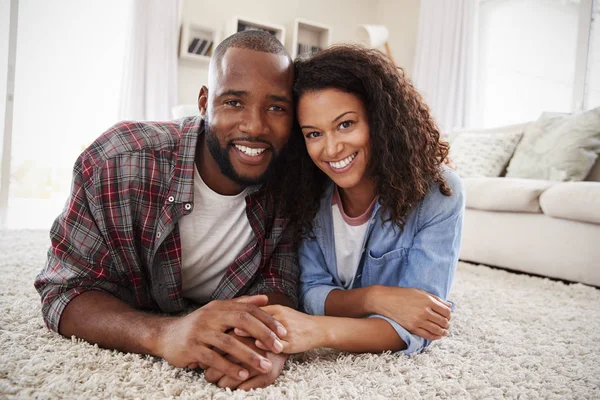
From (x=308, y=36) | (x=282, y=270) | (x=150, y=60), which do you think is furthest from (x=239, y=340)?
(x=308, y=36)

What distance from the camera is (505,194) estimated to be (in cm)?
224

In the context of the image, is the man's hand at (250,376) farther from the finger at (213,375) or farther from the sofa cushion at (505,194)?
the sofa cushion at (505,194)

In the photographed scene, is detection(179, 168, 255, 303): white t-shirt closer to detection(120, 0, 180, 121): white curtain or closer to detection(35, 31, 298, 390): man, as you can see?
detection(35, 31, 298, 390): man

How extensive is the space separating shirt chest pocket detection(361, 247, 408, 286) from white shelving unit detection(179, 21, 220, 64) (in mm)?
3420

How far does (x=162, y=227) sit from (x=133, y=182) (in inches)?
5.2

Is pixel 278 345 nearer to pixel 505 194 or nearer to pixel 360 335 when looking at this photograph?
pixel 360 335

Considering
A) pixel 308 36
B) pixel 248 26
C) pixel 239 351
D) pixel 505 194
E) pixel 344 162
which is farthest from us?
pixel 308 36

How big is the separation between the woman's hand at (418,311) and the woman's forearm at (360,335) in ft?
0.12

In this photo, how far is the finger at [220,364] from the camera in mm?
834

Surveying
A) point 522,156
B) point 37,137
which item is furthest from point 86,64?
point 522,156

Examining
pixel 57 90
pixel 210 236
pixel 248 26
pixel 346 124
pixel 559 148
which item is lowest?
pixel 210 236

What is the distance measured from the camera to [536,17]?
3922mm

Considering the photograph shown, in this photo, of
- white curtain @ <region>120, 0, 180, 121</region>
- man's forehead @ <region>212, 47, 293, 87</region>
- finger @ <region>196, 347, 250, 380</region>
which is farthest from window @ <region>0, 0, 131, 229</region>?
finger @ <region>196, 347, 250, 380</region>

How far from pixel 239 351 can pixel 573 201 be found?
5.75 feet
